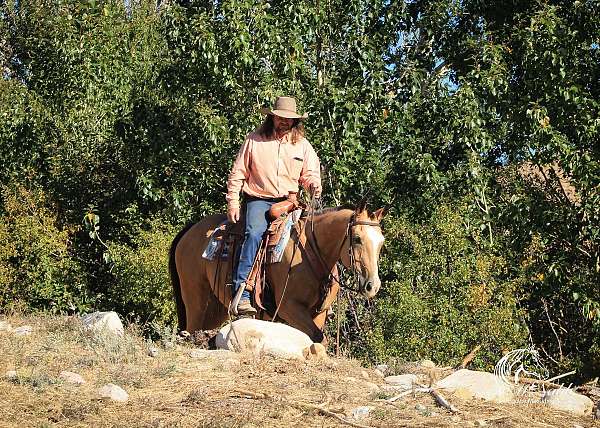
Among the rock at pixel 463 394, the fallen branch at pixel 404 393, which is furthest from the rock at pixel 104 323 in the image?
the rock at pixel 463 394

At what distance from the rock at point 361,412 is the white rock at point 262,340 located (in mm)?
1326

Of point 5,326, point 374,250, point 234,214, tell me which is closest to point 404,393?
point 374,250

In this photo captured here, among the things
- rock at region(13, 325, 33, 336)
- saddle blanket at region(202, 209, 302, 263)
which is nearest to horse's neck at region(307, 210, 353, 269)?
saddle blanket at region(202, 209, 302, 263)

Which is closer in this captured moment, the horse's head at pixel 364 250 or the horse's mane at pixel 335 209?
the horse's head at pixel 364 250

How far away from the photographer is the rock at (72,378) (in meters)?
6.60

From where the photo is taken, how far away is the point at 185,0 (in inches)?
566

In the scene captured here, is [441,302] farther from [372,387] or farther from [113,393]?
[113,393]

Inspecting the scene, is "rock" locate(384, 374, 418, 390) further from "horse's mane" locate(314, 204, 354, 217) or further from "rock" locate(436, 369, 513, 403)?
"horse's mane" locate(314, 204, 354, 217)

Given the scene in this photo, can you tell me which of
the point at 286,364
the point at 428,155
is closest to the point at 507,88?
the point at 428,155

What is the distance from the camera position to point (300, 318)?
29.1 ft

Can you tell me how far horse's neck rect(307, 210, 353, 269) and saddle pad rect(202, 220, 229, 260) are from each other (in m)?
1.14

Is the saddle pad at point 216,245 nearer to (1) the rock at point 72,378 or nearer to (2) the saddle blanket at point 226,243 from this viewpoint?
(2) the saddle blanket at point 226,243

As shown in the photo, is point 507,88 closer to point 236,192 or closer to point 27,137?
point 236,192

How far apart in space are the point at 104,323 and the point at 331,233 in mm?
2236
